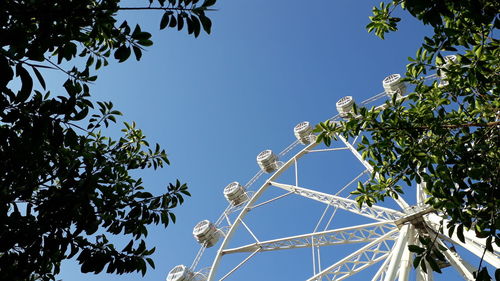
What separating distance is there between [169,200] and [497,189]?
12.0 feet

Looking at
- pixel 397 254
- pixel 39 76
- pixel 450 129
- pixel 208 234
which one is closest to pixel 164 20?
pixel 39 76

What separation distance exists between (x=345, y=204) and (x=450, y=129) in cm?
843

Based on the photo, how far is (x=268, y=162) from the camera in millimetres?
18859

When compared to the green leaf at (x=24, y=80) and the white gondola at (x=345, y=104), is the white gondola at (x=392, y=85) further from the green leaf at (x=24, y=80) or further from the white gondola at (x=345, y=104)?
the green leaf at (x=24, y=80)

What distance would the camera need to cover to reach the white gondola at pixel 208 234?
57.5ft

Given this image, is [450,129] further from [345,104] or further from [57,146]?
[345,104]

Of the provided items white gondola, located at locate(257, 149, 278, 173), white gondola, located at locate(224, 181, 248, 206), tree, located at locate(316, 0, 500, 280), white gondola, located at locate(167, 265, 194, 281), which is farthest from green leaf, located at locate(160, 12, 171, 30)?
white gondola, located at locate(257, 149, 278, 173)

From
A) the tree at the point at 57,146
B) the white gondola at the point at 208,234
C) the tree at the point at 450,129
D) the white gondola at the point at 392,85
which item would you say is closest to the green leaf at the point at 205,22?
the tree at the point at 57,146

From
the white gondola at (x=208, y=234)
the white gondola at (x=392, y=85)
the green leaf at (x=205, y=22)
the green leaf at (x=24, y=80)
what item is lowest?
the green leaf at (x=24, y=80)

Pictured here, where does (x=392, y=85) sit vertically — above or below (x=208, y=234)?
above

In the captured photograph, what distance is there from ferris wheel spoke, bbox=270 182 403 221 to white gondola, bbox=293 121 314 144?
2183 mm

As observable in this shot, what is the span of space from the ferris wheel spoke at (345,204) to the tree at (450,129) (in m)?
6.64

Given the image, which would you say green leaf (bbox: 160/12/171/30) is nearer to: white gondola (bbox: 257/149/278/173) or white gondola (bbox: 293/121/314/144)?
white gondola (bbox: 293/121/314/144)

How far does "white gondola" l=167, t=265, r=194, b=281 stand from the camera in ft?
53.1
